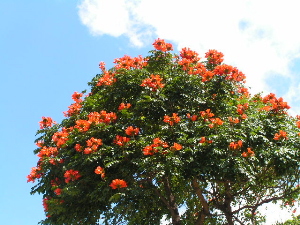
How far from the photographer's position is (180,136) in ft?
31.0

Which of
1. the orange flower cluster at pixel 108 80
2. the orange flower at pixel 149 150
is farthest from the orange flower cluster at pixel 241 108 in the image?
the orange flower cluster at pixel 108 80

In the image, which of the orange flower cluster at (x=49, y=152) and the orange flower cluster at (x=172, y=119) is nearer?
the orange flower cluster at (x=172, y=119)

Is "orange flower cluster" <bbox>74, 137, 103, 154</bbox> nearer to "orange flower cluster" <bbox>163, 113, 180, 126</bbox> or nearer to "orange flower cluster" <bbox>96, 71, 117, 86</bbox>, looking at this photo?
"orange flower cluster" <bbox>163, 113, 180, 126</bbox>

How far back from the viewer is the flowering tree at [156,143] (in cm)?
896

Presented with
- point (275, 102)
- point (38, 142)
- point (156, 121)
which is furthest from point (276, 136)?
point (38, 142)

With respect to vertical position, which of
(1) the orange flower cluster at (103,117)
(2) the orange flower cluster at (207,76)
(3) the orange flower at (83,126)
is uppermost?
(2) the orange flower cluster at (207,76)

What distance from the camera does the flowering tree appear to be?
29.4 feet

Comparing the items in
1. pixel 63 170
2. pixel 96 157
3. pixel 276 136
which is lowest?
pixel 276 136

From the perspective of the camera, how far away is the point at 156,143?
877cm

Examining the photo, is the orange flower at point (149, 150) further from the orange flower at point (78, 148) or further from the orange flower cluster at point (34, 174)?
the orange flower cluster at point (34, 174)

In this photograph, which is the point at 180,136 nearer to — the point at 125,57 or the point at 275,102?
the point at 275,102

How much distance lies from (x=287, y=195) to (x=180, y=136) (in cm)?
525

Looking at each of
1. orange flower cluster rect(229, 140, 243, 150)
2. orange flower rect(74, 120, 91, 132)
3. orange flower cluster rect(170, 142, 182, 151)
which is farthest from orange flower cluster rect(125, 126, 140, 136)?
orange flower cluster rect(229, 140, 243, 150)

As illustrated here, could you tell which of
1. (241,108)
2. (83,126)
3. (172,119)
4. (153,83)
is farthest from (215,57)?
(83,126)
